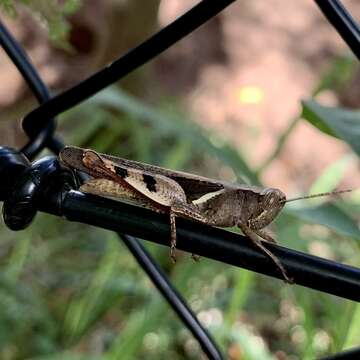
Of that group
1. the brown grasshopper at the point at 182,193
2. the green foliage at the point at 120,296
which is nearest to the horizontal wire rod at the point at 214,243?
the brown grasshopper at the point at 182,193

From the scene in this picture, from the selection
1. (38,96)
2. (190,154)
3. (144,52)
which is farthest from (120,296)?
(144,52)

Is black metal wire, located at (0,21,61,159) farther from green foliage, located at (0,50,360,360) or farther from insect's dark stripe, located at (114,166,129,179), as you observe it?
green foliage, located at (0,50,360,360)

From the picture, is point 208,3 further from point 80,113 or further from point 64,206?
point 80,113

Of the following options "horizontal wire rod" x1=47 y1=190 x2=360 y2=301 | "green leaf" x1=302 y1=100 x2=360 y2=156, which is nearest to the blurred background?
"green leaf" x1=302 y1=100 x2=360 y2=156

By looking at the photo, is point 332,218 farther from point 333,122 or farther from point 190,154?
point 190,154

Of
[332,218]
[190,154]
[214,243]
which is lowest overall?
[190,154]

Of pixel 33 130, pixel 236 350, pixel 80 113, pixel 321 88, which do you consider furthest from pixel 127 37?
pixel 33 130

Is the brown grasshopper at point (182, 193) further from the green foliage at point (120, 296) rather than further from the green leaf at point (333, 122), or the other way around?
the green foliage at point (120, 296)
